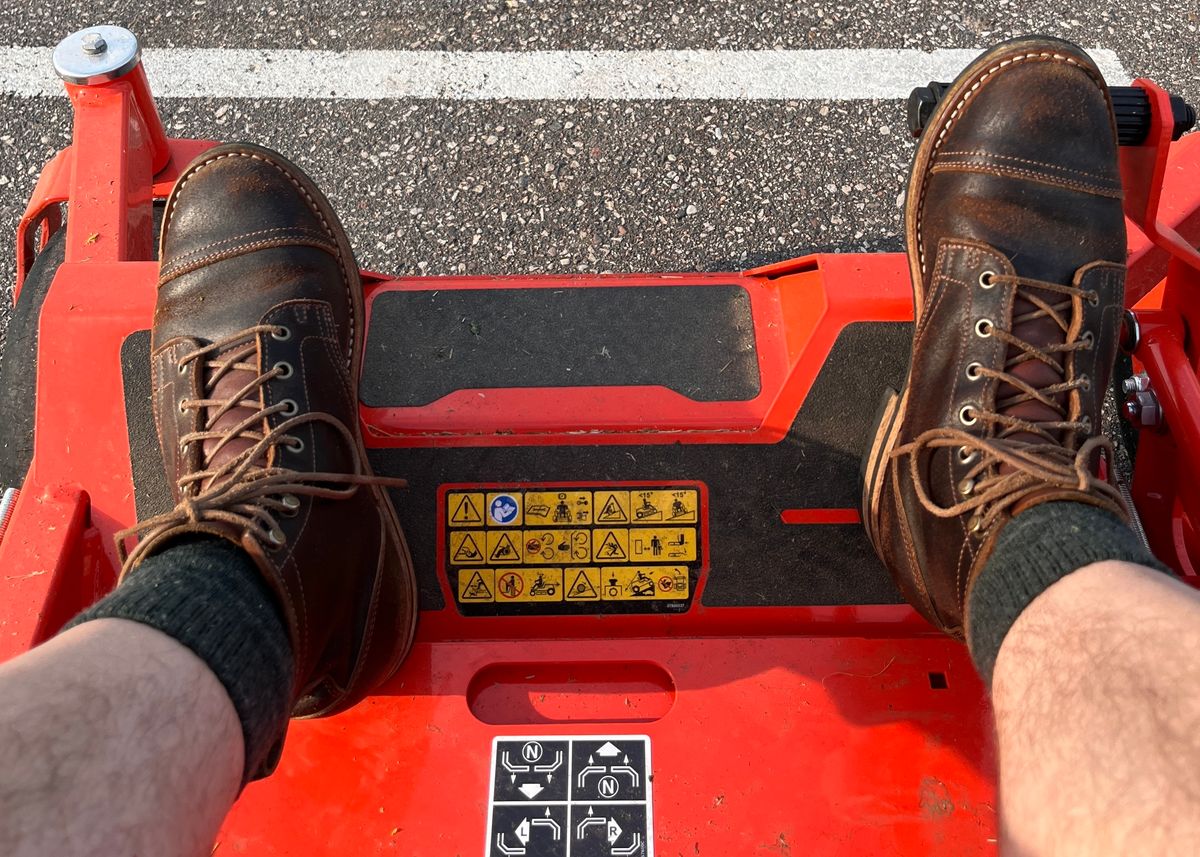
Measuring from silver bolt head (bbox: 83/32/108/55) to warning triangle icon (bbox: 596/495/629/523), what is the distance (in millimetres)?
997

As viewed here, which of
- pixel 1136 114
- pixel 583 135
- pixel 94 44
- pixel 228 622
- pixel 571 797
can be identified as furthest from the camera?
pixel 583 135

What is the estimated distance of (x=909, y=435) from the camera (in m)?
1.08

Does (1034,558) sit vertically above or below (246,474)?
below

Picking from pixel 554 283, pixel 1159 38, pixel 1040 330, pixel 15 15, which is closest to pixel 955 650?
pixel 1040 330

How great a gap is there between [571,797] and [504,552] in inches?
11.8

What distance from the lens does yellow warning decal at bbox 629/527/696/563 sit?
1.13 metres

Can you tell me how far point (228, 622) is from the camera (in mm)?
833

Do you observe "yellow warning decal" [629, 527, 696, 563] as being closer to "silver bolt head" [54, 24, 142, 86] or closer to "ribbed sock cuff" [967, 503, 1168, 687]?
"ribbed sock cuff" [967, 503, 1168, 687]

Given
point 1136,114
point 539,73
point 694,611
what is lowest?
point 694,611

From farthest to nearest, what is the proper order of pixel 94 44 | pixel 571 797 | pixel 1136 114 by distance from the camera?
pixel 94 44 → pixel 1136 114 → pixel 571 797

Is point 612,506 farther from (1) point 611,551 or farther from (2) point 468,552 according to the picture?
(2) point 468,552

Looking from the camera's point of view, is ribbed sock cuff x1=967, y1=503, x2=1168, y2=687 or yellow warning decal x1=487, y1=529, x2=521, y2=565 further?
yellow warning decal x1=487, y1=529, x2=521, y2=565

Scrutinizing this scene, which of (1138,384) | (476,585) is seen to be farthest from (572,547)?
(1138,384)

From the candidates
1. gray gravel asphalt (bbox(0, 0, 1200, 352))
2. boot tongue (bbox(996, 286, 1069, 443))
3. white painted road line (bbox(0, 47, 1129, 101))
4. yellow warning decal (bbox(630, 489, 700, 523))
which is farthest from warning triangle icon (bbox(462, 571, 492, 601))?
white painted road line (bbox(0, 47, 1129, 101))
